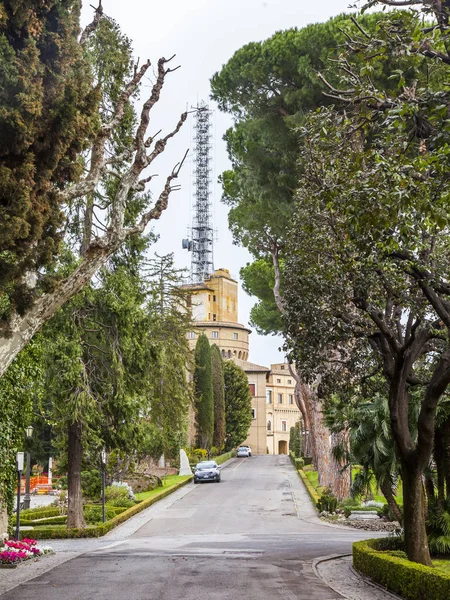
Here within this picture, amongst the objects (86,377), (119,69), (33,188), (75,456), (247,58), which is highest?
(247,58)

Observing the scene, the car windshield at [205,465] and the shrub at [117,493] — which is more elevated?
the car windshield at [205,465]

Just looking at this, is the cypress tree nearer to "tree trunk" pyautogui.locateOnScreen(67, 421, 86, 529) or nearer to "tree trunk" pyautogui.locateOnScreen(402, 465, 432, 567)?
"tree trunk" pyautogui.locateOnScreen(67, 421, 86, 529)

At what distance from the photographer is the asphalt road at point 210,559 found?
11.3m

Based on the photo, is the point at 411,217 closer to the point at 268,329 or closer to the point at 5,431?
the point at 5,431

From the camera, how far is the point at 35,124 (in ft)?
30.2

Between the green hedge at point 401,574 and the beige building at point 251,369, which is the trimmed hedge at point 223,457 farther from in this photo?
the green hedge at point 401,574

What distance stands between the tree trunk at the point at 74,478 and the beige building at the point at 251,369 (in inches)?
2613

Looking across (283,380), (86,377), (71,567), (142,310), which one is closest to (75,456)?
(86,377)

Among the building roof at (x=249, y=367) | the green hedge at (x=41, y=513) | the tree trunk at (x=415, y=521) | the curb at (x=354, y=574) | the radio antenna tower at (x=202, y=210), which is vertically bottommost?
the green hedge at (x=41, y=513)

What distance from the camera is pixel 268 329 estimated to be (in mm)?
37031

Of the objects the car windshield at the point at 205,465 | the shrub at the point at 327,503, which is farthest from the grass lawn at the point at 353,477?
the car windshield at the point at 205,465

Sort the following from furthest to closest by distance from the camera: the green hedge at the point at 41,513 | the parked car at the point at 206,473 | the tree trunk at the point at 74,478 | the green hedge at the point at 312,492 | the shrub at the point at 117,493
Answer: the parked car at the point at 206,473, the shrub at the point at 117,493, the green hedge at the point at 312,492, the green hedge at the point at 41,513, the tree trunk at the point at 74,478

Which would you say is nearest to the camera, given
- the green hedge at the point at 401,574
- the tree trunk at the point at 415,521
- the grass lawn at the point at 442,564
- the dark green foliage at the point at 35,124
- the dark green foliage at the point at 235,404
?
the dark green foliage at the point at 35,124

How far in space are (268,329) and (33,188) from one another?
28.2m
